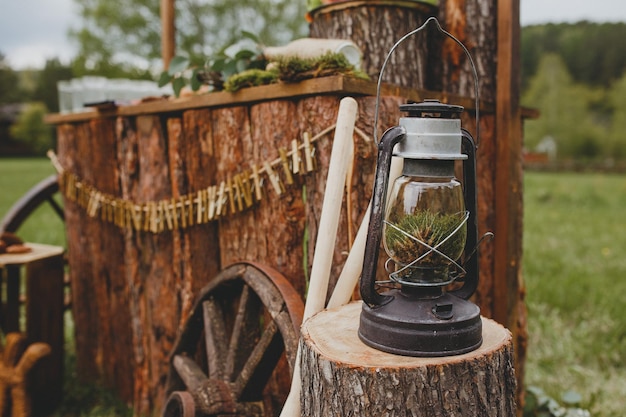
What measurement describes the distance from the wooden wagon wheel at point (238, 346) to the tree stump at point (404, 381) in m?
0.38

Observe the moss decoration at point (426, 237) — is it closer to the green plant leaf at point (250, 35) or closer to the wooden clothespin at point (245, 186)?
the wooden clothespin at point (245, 186)

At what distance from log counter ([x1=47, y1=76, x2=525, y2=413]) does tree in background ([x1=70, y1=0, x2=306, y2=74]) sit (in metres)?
17.9

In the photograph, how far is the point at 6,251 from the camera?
3168 mm

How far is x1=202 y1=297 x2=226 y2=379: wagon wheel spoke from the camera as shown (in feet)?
7.89

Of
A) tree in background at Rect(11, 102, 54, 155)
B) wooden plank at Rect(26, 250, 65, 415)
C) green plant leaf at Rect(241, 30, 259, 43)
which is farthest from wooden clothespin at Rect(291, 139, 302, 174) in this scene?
tree in background at Rect(11, 102, 54, 155)

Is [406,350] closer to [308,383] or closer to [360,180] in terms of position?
[308,383]

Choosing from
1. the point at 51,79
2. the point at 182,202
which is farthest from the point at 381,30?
the point at 51,79

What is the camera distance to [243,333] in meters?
2.37

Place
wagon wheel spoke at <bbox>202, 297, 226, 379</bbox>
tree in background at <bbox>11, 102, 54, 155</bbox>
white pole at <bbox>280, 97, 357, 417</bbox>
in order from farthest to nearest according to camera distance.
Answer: tree in background at <bbox>11, 102, 54, 155</bbox> → wagon wheel spoke at <bbox>202, 297, 226, 379</bbox> → white pole at <bbox>280, 97, 357, 417</bbox>

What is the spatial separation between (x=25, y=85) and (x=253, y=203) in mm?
47374

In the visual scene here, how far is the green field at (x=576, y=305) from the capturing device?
129 inches

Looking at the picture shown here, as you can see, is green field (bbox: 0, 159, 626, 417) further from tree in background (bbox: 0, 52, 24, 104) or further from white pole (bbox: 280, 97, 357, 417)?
tree in background (bbox: 0, 52, 24, 104)

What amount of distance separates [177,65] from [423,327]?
5.91ft

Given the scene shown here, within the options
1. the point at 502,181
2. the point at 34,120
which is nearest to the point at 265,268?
the point at 502,181
